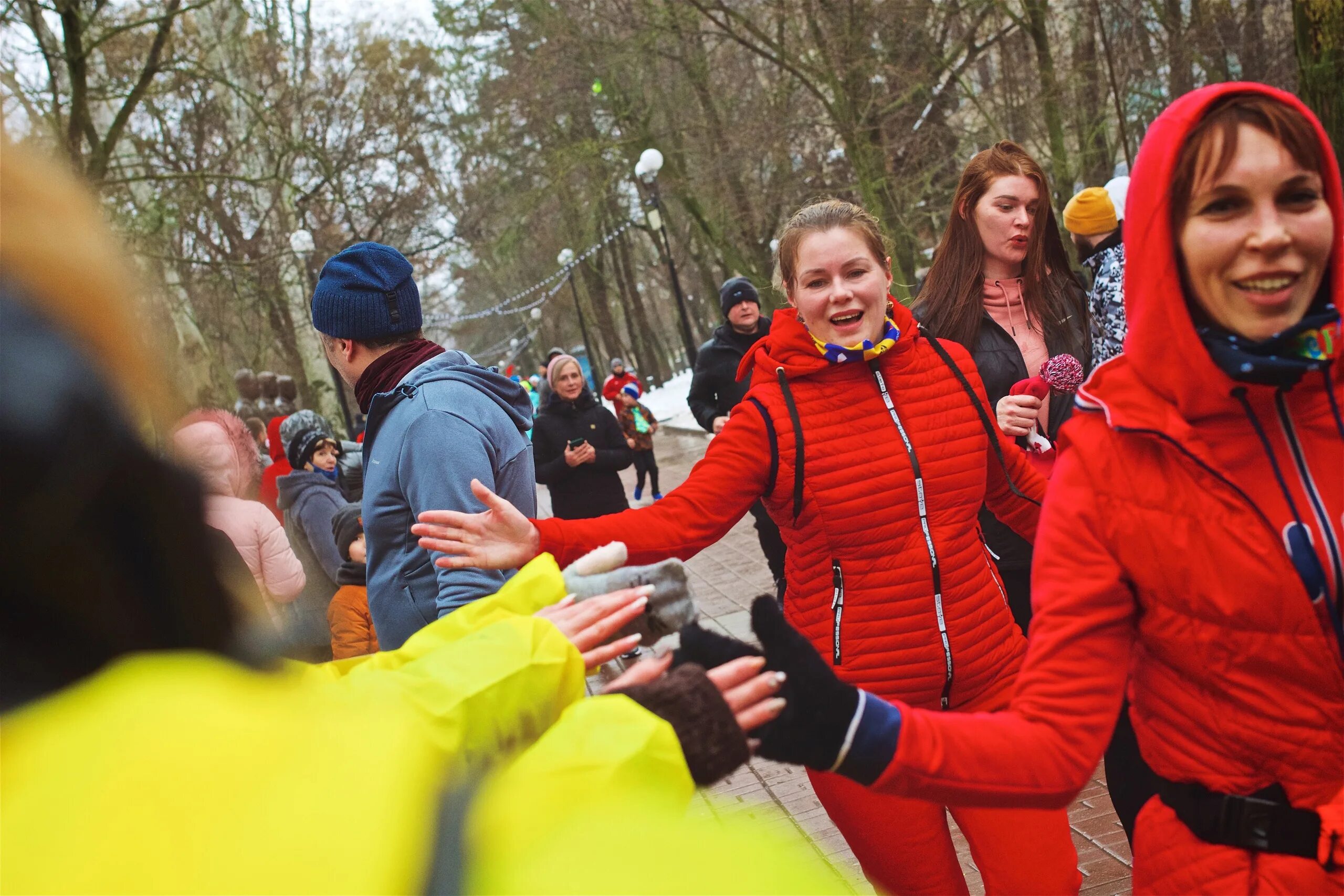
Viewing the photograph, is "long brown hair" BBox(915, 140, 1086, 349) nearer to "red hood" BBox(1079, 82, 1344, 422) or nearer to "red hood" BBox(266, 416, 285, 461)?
"red hood" BBox(1079, 82, 1344, 422)

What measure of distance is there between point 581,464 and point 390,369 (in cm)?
446

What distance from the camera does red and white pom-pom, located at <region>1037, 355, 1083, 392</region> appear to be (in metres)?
3.65

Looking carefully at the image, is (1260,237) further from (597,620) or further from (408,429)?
(408,429)

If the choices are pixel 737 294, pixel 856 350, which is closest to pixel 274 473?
pixel 737 294

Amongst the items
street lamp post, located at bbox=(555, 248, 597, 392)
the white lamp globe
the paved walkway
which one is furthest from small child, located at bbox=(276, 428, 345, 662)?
street lamp post, located at bbox=(555, 248, 597, 392)

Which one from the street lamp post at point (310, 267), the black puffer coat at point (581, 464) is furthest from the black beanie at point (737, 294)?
the street lamp post at point (310, 267)

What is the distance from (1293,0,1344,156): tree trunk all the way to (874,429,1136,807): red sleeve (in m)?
9.34

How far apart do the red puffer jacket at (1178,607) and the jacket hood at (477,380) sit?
1571 mm

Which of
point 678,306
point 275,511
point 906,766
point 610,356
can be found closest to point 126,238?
point 275,511

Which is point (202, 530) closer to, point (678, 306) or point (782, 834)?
point (782, 834)

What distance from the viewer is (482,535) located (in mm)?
2572

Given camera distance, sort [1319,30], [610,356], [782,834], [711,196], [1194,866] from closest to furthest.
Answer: [782,834] < [1194,866] < [1319,30] < [711,196] < [610,356]

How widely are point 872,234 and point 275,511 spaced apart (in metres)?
4.80

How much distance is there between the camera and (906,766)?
5.72ft
